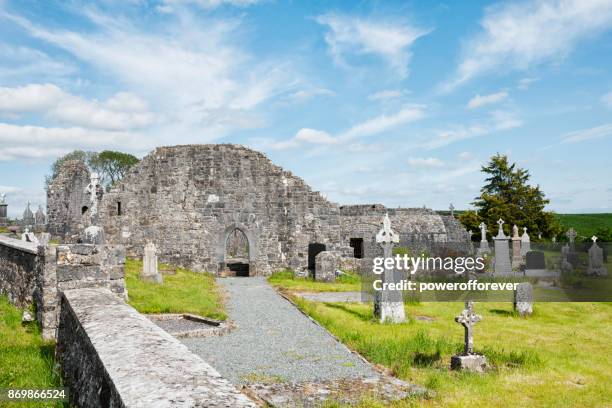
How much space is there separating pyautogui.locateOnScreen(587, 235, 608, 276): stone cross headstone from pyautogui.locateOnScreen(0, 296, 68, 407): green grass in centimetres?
2152

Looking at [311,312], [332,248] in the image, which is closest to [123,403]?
[311,312]

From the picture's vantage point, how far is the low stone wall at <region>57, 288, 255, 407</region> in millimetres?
2543

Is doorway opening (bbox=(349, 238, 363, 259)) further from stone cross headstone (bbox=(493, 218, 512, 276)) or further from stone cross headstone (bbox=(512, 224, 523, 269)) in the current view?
stone cross headstone (bbox=(493, 218, 512, 276))

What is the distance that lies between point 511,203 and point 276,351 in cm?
3852

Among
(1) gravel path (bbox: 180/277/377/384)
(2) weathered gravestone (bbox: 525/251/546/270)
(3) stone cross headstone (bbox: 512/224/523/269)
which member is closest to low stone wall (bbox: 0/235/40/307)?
(1) gravel path (bbox: 180/277/377/384)

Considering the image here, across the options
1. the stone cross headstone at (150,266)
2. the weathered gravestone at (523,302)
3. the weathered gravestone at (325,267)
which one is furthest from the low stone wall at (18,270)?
the weathered gravestone at (325,267)

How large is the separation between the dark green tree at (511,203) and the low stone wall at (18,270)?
35.6 meters

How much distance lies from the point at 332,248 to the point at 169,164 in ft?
28.1

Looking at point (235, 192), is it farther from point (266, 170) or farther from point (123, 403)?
point (123, 403)

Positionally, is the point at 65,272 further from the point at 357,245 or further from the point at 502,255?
the point at 357,245

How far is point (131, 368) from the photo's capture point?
2.99 meters

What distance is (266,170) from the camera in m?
23.8

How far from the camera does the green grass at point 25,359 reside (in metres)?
5.45

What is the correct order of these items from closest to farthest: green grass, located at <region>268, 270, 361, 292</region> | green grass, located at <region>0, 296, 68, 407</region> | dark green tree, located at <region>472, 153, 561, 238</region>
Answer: green grass, located at <region>0, 296, 68, 407</region> < green grass, located at <region>268, 270, 361, 292</region> < dark green tree, located at <region>472, 153, 561, 238</region>
